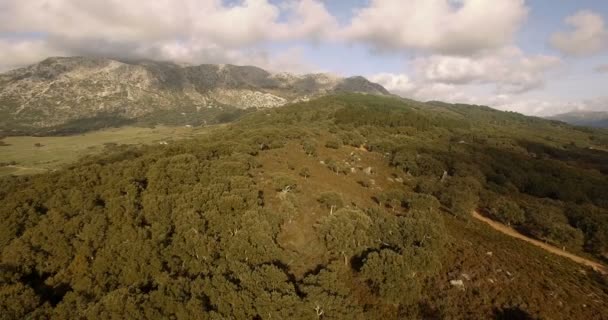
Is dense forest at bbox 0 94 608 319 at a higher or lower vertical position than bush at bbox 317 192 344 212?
lower

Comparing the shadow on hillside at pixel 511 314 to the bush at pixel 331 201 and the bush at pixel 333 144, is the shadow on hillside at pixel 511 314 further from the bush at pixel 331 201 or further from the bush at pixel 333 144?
the bush at pixel 333 144

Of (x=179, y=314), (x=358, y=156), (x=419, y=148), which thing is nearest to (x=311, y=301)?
(x=179, y=314)

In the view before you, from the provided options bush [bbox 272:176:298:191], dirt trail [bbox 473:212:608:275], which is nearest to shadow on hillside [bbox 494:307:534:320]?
dirt trail [bbox 473:212:608:275]

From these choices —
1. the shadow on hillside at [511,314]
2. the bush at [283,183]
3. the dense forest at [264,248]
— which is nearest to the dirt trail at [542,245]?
the dense forest at [264,248]

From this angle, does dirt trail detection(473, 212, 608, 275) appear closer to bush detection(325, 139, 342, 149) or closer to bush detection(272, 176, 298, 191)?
bush detection(272, 176, 298, 191)

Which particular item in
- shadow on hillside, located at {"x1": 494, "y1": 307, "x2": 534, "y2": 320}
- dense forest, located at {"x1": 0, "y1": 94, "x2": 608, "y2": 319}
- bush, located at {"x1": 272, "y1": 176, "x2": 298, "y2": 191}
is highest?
bush, located at {"x1": 272, "y1": 176, "x2": 298, "y2": 191}

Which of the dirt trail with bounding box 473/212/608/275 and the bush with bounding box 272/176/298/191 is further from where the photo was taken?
the bush with bounding box 272/176/298/191

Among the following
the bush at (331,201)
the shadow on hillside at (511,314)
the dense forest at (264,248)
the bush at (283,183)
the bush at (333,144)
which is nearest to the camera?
the dense forest at (264,248)

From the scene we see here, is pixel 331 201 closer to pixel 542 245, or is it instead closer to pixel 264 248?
pixel 264 248

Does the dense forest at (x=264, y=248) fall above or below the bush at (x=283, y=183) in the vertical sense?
below
